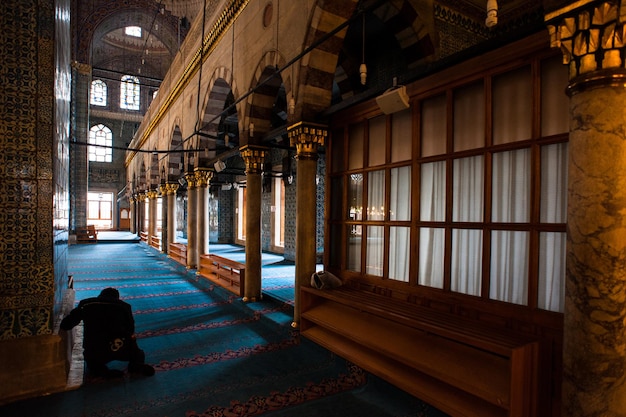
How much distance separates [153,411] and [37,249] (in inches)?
66.7

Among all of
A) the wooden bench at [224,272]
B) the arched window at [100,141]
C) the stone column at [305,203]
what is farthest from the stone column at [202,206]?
the arched window at [100,141]

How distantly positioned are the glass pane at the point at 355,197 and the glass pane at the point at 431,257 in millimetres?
1022

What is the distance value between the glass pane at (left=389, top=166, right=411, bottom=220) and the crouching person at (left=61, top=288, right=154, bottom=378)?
A: 9.44 feet

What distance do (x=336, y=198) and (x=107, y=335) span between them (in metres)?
2.96

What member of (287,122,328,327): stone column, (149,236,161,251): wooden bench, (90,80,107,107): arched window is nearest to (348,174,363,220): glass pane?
(287,122,328,327): stone column

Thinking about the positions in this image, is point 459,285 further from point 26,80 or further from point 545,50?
point 26,80

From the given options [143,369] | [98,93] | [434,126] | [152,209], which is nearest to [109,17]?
[98,93]

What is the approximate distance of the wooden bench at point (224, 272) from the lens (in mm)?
6583

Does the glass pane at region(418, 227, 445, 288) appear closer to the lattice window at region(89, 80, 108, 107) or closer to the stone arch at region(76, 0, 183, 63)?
the stone arch at region(76, 0, 183, 63)

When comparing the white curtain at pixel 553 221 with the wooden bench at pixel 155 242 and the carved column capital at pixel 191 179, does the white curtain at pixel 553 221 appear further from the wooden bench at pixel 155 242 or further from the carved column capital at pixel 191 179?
the wooden bench at pixel 155 242

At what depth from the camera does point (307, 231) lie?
493cm

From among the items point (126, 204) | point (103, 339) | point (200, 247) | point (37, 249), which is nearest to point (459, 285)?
point (103, 339)

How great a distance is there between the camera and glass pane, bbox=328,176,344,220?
486 cm

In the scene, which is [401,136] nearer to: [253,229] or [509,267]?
[509,267]
